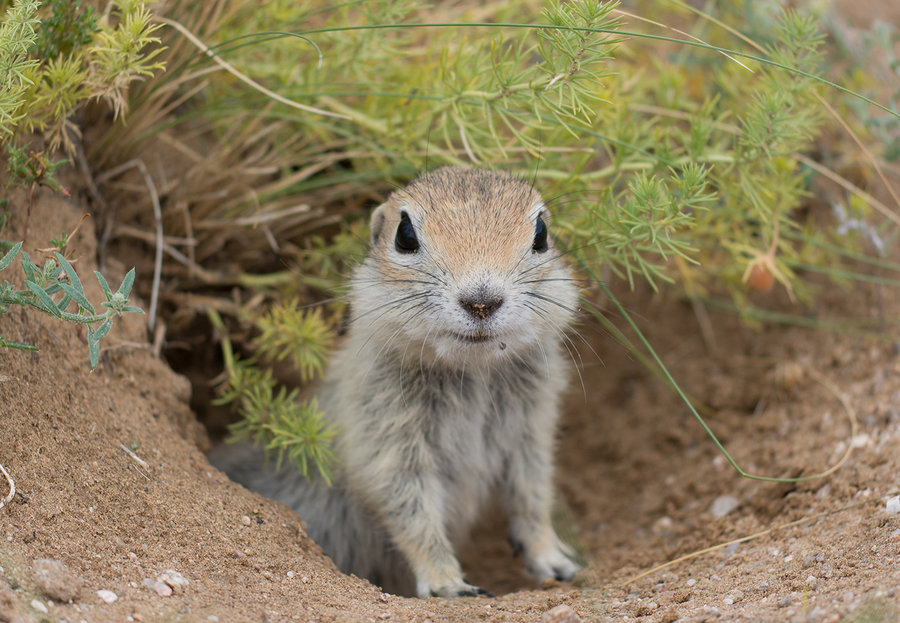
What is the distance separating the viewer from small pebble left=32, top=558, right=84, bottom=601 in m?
2.67

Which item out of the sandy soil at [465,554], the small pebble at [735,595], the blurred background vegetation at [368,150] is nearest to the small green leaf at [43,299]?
the sandy soil at [465,554]

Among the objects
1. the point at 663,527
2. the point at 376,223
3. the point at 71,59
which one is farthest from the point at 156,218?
the point at 663,527

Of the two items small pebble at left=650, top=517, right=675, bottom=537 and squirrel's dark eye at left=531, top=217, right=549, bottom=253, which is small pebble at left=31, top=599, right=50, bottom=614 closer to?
squirrel's dark eye at left=531, top=217, right=549, bottom=253

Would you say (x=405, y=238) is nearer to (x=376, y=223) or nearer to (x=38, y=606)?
(x=376, y=223)

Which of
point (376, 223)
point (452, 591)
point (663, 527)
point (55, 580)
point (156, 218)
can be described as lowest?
point (452, 591)

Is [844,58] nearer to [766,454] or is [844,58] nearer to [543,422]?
[766,454]

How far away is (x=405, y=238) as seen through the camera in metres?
3.90

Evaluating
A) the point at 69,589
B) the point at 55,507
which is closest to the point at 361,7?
the point at 55,507

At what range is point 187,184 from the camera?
482 cm

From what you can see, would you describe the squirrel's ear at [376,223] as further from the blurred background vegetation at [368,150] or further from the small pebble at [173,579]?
the small pebble at [173,579]

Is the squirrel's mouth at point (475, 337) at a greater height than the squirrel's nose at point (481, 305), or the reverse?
the squirrel's nose at point (481, 305)

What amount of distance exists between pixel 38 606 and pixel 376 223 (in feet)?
7.85

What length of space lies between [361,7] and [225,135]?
1126 mm

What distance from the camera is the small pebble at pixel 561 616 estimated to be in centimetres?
304
